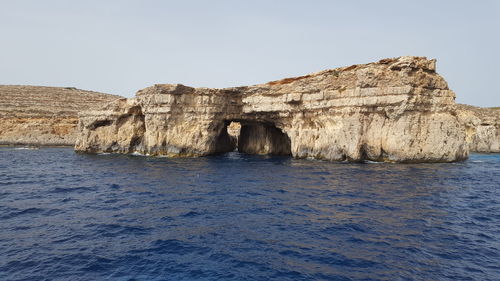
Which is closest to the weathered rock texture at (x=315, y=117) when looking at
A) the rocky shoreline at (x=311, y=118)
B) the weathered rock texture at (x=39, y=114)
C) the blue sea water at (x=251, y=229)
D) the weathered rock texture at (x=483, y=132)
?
the rocky shoreline at (x=311, y=118)

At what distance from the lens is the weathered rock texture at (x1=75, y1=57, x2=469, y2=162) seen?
33.0 m

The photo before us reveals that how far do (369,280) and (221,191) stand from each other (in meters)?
13.4

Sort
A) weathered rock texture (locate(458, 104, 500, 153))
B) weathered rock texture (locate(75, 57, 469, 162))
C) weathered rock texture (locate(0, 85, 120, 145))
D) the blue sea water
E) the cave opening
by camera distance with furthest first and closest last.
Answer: weathered rock texture (locate(458, 104, 500, 153)) < weathered rock texture (locate(0, 85, 120, 145)) < the cave opening < weathered rock texture (locate(75, 57, 469, 162)) < the blue sea water

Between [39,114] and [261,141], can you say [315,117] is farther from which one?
[39,114]

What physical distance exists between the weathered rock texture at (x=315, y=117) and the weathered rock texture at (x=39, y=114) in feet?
70.4

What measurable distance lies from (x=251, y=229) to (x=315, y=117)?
29031 millimetres

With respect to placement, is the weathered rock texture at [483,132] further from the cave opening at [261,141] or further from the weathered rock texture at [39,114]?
the weathered rock texture at [39,114]

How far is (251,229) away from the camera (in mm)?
13531

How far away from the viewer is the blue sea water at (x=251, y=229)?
9.73 metres

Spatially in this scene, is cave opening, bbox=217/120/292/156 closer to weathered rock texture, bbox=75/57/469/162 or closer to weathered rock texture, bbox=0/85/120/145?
weathered rock texture, bbox=75/57/469/162

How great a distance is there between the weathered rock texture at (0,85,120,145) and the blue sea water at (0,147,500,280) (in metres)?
51.0

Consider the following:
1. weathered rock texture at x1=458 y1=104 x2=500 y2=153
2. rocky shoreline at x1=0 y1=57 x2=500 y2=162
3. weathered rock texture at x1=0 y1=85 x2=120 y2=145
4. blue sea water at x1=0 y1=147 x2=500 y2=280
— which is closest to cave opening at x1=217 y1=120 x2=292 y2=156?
rocky shoreline at x1=0 y1=57 x2=500 y2=162

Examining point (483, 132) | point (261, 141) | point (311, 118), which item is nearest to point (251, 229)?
point (311, 118)

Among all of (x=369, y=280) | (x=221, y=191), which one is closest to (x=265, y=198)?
(x=221, y=191)
